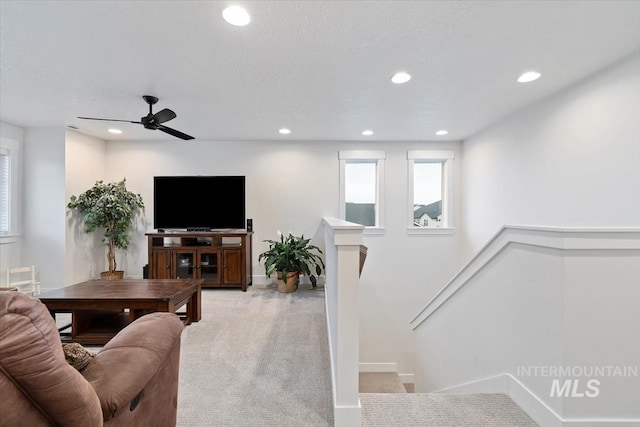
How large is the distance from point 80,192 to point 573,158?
6.30 meters

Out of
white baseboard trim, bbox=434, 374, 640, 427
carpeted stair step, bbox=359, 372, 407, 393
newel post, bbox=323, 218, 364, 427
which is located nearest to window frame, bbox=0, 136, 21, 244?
newel post, bbox=323, 218, 364, 427

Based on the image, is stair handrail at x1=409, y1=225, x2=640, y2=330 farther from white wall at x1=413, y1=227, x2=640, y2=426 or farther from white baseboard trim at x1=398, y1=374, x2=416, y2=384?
white baseboard trim at x1=398, y1=374, x2=416, y2=384

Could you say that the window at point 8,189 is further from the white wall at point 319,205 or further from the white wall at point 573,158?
the white wall at point 573,158

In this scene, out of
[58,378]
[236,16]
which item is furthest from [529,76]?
[58,378]

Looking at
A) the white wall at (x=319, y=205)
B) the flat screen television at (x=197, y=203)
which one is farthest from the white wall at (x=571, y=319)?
the flat screen television at (x=197, y=203)

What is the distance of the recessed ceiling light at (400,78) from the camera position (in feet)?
8.18

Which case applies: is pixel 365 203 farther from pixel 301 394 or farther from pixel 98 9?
pixel 98 9

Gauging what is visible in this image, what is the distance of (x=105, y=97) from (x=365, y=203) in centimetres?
385

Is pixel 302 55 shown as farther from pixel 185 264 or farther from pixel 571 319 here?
pixel 185 264

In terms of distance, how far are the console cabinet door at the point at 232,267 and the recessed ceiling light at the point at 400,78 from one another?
10.4 ft

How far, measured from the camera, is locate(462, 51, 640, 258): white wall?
2.26 metres

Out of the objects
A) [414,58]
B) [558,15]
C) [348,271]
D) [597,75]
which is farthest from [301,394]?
[597,75]

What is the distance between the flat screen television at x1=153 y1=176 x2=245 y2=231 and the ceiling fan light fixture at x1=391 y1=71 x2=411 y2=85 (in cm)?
294

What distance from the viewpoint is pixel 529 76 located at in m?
2.53
